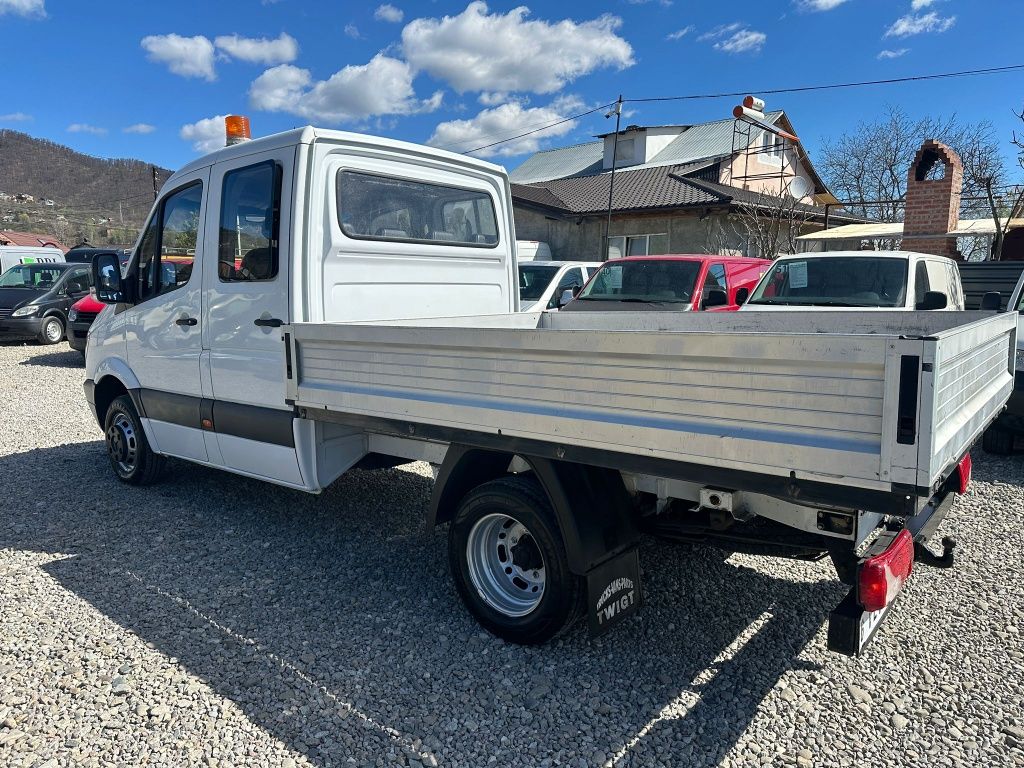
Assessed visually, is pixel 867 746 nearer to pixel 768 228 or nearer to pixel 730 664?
pixel 730 664

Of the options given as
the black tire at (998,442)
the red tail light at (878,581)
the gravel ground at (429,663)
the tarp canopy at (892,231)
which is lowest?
the gravel ground at (429,663)

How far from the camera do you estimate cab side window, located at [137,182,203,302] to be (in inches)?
191

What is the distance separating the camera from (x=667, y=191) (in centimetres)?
2339

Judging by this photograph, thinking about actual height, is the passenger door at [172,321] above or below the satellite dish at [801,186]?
below

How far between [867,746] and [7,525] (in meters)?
5.32

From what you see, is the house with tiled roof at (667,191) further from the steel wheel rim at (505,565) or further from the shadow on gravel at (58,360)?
the steel wheel rim at (505,565)

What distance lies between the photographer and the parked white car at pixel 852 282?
7141mm

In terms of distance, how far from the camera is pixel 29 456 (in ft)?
22.6

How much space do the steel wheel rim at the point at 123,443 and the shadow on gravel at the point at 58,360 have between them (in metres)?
8.21

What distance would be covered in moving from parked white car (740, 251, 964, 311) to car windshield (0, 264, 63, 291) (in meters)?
15.1

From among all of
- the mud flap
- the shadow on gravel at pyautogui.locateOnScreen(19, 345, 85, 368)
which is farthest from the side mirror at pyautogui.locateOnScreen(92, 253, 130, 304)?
the shadow on gravel at pyautogui.locateOnScreen(19, 345, 85, 368)

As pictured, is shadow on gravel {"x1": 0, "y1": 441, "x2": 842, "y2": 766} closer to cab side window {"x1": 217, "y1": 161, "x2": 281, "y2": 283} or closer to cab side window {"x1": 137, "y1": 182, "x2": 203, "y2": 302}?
cab side window {"x1": 137, "y1": 182, "x2": 203, "y2": 302}

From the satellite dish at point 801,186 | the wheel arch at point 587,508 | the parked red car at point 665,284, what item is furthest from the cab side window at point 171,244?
the satellite dish at point 801,186

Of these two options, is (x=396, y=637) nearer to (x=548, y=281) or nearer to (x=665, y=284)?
(x=665, y=284)
